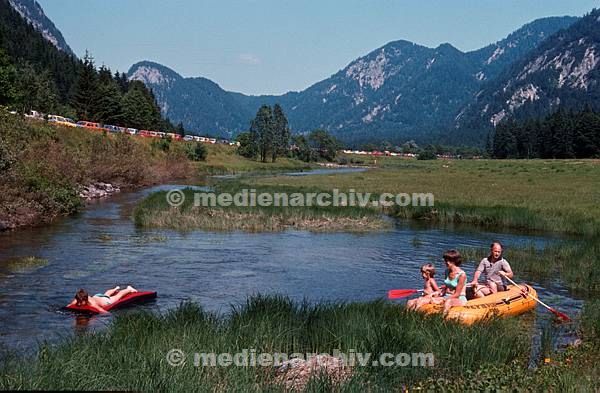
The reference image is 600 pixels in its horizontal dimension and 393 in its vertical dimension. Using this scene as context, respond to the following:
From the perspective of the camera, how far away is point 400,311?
13414 millimetres

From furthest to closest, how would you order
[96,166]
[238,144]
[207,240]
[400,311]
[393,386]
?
1. [238,144]
2. [96,166]
3. [207,240]
4. [400,311]
5. [393,386]

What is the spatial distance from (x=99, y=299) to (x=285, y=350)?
275 inches

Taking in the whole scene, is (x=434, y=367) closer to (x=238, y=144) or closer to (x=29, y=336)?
(x=29, y=336)

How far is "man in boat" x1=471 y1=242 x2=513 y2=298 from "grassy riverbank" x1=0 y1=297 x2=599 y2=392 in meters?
2.60

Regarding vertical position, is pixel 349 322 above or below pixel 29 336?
Result: above

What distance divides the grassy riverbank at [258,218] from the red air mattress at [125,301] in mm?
15286

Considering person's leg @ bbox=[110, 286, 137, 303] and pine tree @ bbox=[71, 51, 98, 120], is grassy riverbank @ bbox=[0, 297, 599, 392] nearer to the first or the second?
person's leg @ bbox=[110, 286, 137, 303]

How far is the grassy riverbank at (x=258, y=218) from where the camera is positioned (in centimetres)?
3309

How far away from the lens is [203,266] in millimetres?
23109

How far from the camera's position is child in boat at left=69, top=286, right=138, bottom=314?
15.6 meters

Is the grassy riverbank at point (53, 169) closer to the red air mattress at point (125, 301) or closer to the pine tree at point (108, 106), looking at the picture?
the red air mattress at point (125, 301)

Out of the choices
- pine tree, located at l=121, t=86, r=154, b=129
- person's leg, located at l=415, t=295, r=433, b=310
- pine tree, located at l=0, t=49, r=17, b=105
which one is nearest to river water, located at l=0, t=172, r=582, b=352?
person's leg, located at l=415, t=295, r=433, b=310

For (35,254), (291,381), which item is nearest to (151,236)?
(35,254)

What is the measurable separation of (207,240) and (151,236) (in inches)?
110
